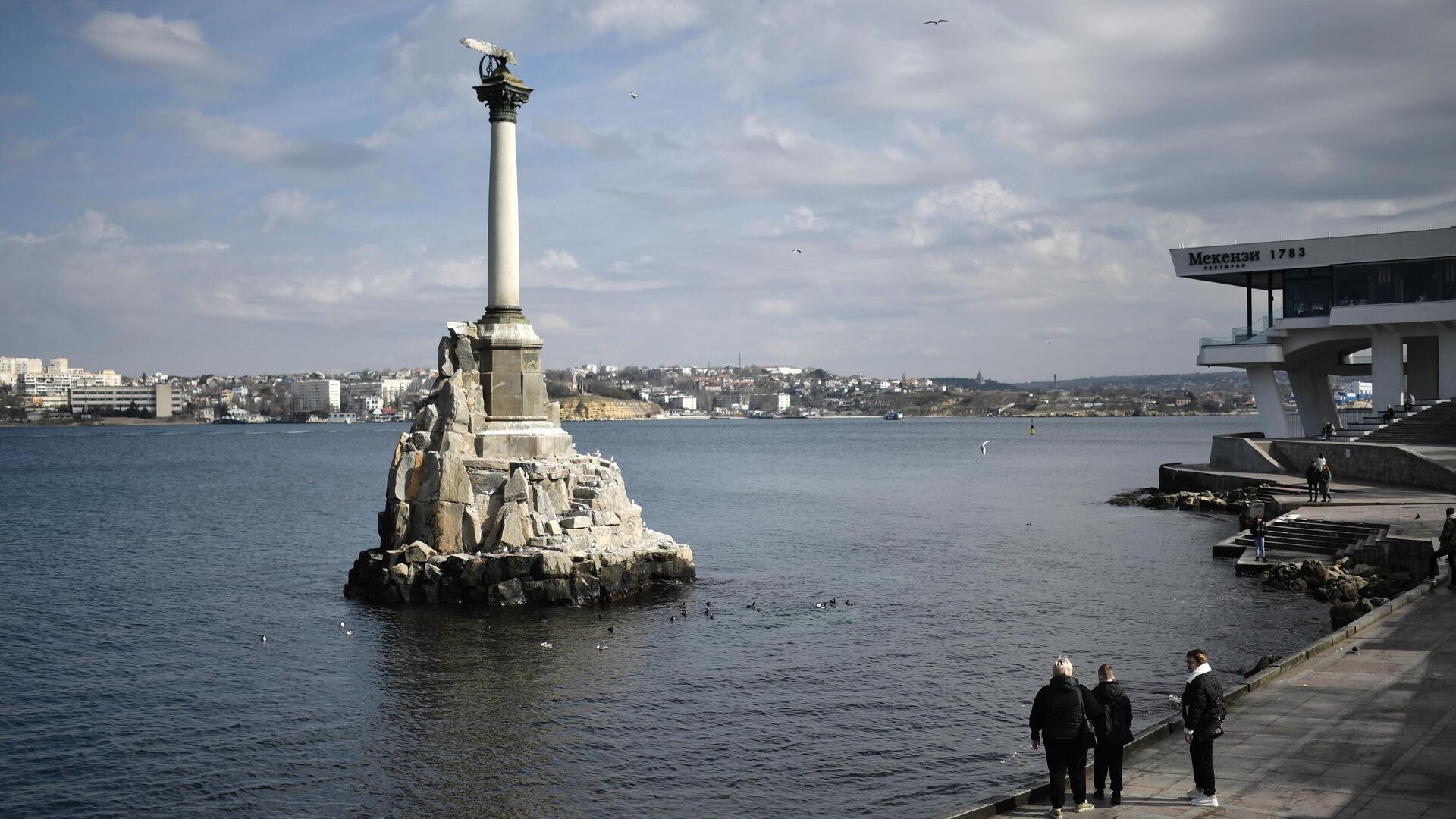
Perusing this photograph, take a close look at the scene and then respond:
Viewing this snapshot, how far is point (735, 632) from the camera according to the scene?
22016 millimetres

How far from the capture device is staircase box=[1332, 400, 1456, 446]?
39.2 meters

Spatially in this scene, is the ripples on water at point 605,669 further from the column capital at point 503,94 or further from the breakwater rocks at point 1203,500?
the column capital at point 503,94

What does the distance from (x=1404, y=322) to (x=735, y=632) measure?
35.1 m

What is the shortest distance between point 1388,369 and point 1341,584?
27.8 meters

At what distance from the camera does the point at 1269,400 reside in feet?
160

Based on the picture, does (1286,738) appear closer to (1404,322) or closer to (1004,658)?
(1004,658)

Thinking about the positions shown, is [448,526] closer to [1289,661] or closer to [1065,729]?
[1289,661]

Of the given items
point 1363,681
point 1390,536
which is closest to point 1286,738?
point 1363,681

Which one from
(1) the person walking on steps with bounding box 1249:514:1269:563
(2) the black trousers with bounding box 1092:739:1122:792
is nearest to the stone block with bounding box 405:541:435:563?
(2) the black trousers with bounding box 1092:739:1122:792

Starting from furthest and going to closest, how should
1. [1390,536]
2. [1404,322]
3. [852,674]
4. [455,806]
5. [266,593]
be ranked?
[1404,322] → [266,593] → [1390,536] → [852,674] → [455,806]

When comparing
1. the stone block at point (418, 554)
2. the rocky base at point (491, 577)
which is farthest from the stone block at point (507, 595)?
the stone block at point (418, 554)

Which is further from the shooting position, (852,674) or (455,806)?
(852,674)

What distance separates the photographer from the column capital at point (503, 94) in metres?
27.7

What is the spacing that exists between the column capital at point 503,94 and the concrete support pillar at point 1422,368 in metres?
39.2
